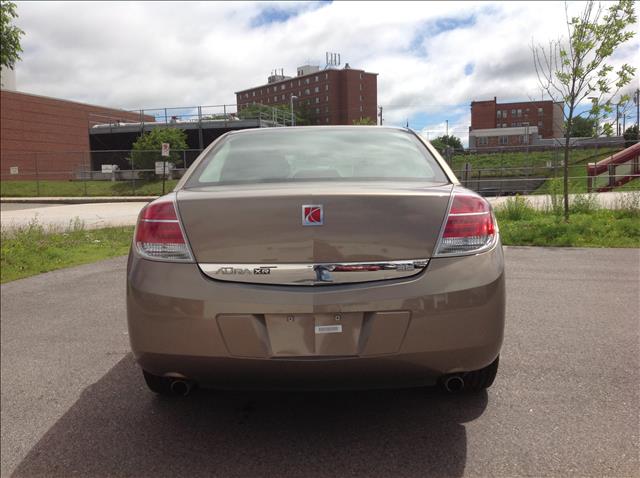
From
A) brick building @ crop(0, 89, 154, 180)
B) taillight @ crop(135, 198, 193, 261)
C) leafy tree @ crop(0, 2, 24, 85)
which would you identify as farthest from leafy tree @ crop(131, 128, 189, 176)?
taillight @ crop(135, 198, 193, 261)

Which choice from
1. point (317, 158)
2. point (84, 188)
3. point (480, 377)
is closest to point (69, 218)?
point (317, 158)

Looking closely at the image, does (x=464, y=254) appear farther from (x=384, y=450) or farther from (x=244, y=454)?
(x=244, y=454)

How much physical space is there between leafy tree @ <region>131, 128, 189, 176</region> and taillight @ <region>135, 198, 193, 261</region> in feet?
111

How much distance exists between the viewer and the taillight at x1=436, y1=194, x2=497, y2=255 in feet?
7.48

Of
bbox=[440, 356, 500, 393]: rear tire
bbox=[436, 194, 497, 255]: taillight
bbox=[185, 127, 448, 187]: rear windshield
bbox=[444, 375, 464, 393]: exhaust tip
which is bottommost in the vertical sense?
bbox=[440, 356, 500, 393]: rear tire

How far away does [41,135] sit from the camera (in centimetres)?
4603

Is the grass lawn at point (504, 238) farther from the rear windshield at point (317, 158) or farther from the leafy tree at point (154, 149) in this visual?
the leafy tree at point (154, 149)

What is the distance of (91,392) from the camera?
326cm

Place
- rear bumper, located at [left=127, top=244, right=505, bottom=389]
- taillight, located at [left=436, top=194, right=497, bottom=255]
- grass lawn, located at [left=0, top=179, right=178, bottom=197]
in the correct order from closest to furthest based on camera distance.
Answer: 1. rear bumper, located at [left=127, top=244, right=505, bottom=389]
2. taillight, located at [left=436, top=194, right=497, bottom=255]
3. grass lawn, located at [left=0, top=179, right=178, bottom=197]

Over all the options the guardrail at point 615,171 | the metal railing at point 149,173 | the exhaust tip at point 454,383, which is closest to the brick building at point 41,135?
the metal railing at point 149,173

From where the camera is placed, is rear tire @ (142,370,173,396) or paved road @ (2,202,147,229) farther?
paved road @ (2,202,147,229)

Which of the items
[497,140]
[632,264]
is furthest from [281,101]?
[632,264]

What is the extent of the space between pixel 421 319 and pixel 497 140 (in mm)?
104765

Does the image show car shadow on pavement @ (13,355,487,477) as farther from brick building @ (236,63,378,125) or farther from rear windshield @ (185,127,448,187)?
brick building @ (236,63,378,125)
